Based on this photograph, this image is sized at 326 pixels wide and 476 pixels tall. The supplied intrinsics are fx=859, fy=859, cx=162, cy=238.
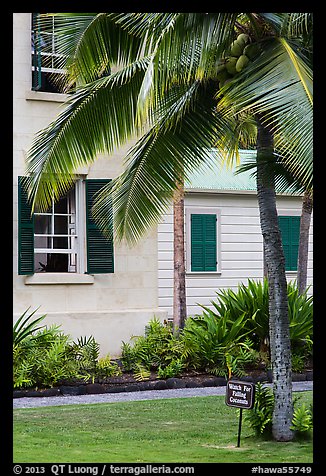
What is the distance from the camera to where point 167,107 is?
902 cm

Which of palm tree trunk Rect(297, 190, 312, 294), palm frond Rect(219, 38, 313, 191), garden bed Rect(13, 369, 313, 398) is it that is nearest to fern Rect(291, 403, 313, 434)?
palm frond Rect(219, 38, 313, 191)

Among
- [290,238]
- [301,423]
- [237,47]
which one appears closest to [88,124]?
[237,47]

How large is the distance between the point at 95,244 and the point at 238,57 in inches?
223

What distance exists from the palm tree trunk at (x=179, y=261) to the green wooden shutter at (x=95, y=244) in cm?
101

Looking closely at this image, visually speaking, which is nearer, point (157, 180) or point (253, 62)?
point (253, 62)

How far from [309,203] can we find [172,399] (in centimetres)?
419

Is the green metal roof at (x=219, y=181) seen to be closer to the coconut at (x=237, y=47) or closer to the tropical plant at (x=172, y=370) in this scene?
the tropical plant at (x=172, y=370)

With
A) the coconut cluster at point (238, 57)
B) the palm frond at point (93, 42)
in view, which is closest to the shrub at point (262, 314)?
the palm frond at point (93, 42)

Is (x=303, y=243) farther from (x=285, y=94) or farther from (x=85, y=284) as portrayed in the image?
(x=285, y=94)

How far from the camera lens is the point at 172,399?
1086 centimetres

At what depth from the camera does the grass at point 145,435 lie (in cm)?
778

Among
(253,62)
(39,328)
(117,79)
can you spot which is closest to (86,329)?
(39,328)
